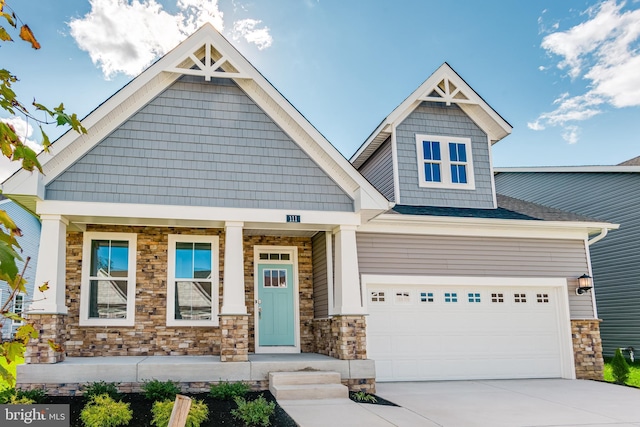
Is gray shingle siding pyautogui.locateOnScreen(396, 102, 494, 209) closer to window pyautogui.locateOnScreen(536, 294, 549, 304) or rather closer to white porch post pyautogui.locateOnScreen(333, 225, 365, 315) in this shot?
window pyautogui.locateOnScreen(536, 294, 549, 304)

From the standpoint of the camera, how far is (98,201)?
9.24 m

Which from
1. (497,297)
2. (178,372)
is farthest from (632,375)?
(178,372)

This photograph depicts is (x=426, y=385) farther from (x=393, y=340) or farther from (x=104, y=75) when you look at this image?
(x=104, y=75)

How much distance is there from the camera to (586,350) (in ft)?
39.8

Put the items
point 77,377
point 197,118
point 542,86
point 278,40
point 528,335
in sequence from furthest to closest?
point 542,86
point 278,40
point 528,335
point 197,118
point 77,377

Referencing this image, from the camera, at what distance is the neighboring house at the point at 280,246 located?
9.33 metres

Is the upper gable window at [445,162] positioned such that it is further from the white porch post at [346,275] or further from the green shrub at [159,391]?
the green shrub at [159,391]

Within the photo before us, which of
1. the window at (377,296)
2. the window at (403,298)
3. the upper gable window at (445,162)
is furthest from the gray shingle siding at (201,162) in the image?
the upper gable window at (445,162)

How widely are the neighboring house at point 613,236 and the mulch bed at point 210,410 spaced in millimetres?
11622

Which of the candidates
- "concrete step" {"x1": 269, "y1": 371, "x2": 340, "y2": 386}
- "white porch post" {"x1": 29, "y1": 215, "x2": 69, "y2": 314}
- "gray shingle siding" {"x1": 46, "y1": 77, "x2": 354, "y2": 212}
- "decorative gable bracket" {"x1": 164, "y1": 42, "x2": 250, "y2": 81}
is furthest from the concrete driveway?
"decorative gable bracket" {"x1": 164, "y1": 42, "x2": 250, "y2": 81}

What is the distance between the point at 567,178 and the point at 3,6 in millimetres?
18184

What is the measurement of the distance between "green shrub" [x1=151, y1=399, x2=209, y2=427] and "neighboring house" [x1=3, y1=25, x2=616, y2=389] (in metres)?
1.67

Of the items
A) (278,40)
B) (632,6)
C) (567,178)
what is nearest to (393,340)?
(278,40)

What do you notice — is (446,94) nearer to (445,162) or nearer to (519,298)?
(445,162)
